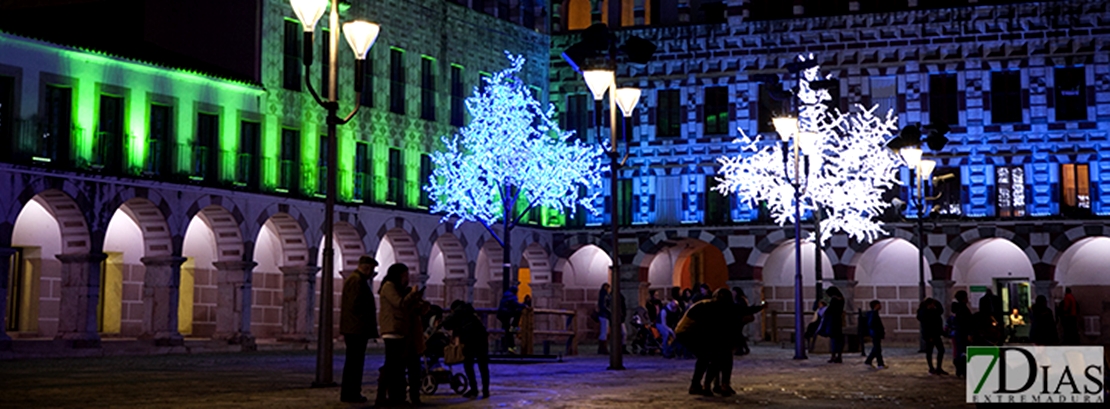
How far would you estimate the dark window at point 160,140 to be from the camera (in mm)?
32250

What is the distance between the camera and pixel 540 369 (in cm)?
2334

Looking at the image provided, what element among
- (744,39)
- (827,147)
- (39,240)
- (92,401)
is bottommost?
(92,401)

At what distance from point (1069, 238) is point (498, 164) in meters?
16.2

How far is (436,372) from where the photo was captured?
16.5m

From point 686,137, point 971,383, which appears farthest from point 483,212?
point 971,383

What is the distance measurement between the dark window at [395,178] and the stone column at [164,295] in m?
8.23

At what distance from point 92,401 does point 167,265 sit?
57.1 feet

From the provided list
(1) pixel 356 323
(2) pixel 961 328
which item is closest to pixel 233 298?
(2) pixel 961 328

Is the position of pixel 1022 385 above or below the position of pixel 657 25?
below

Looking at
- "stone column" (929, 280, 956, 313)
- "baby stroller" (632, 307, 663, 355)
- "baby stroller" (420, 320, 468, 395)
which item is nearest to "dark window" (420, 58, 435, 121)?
"baby stroller" (632, 307, 663, 355)

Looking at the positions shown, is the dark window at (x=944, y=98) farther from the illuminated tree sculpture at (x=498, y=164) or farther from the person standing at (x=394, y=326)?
the person standing at (x=394, y=326)

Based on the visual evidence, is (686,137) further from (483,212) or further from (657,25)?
(483,212)

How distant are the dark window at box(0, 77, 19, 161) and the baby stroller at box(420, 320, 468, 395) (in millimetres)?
15008

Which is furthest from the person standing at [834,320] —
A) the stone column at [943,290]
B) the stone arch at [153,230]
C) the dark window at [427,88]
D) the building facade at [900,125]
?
the dark window at [427,88]
